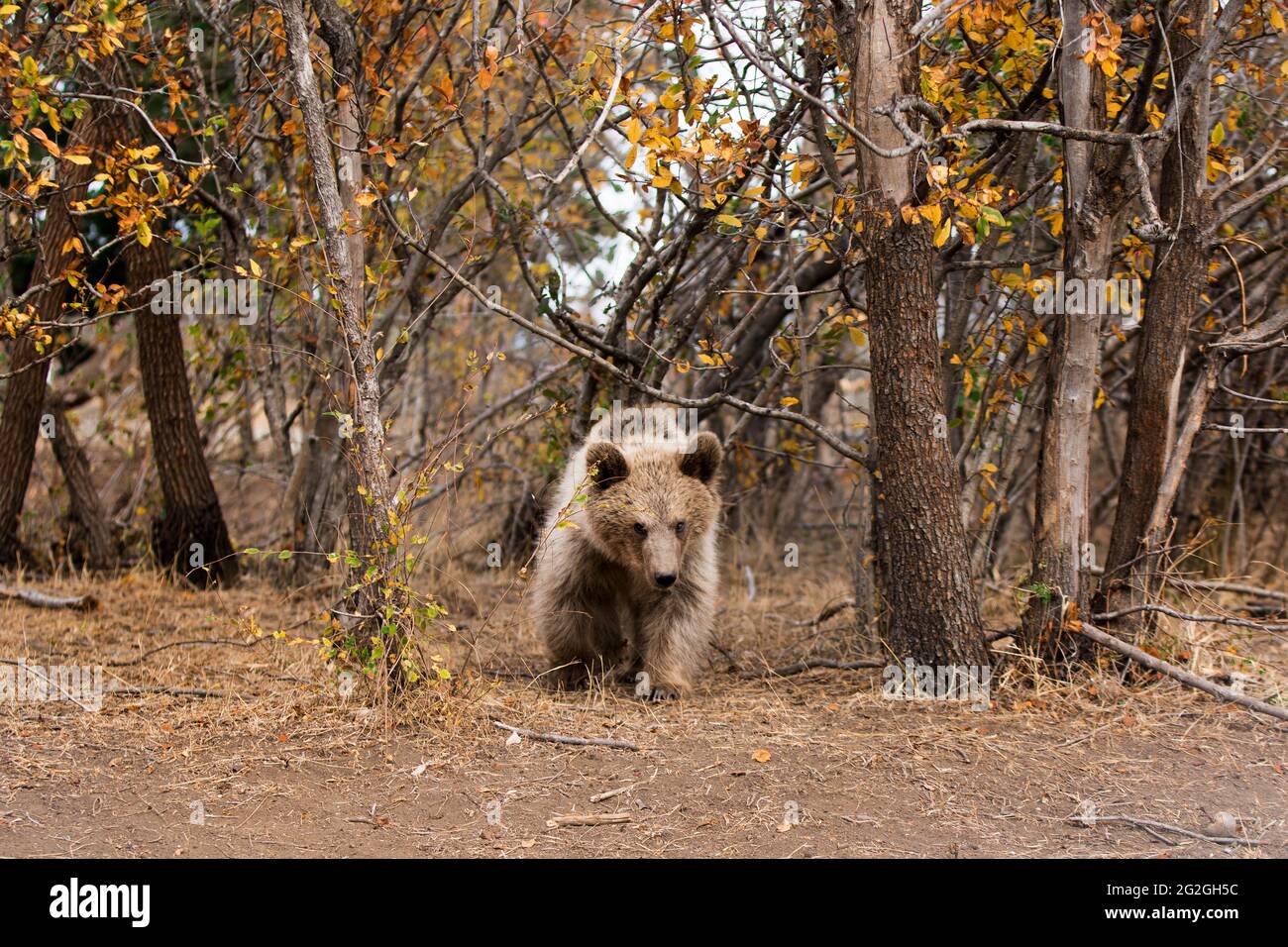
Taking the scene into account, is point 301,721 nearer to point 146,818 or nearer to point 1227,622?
point 146,818

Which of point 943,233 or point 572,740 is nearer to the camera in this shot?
point 943,233

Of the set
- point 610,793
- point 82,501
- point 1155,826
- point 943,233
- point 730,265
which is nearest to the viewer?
point 1155,826

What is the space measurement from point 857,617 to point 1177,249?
2.64 metres

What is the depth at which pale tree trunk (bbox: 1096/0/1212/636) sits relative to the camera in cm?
608

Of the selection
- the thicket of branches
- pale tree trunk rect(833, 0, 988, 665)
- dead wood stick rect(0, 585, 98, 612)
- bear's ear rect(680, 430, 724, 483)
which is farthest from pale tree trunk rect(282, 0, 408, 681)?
dead wood stick rect(0, 585, 98, 612)

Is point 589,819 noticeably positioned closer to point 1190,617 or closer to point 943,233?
point 943,233

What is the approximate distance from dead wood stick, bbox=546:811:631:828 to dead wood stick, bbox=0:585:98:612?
177 inches

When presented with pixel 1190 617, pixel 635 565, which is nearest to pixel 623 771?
pixel 635 565

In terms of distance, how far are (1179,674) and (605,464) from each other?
2961mm

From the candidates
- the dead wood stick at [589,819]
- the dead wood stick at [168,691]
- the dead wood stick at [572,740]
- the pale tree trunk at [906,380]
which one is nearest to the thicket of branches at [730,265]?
the pale tree trunk at [906,380]

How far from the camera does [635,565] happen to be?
265 inches

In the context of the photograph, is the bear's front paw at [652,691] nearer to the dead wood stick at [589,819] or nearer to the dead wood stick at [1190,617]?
the dead wood stick at [589,819]

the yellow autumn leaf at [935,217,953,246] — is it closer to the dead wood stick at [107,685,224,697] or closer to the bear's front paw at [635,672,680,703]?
the bear's front paw at [635,672,680,703]
